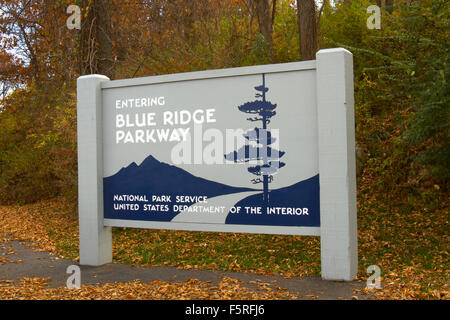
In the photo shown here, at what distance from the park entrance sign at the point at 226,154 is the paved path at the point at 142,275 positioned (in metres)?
0.28

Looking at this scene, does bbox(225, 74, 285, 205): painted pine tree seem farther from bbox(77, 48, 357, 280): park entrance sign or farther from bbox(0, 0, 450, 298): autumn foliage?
bbox(0, 0, 450, 298): autumn foliage

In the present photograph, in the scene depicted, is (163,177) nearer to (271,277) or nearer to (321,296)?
(271,277)

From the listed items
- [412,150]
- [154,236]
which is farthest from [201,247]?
[412,150]

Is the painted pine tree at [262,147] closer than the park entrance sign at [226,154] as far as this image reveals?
No

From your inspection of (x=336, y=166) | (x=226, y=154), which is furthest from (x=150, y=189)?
(x=336, y=166)

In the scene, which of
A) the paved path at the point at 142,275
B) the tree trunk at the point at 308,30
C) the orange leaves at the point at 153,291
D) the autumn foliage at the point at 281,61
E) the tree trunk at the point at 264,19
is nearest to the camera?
the orange leaves at the point at 153,291

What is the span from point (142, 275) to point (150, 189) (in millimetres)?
1362

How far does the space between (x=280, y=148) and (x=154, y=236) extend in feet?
16.6

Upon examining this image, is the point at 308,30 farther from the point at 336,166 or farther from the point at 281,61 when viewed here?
the point at 336,166

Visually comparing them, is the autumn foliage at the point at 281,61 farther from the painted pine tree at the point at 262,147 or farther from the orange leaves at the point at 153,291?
the painted pine tree at the point at 262,147

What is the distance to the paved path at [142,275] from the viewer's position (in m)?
6.22

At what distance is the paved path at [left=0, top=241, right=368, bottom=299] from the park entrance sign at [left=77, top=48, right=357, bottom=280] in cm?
28

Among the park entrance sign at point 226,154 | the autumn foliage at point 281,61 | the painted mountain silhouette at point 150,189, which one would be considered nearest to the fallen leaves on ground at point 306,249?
the autumn foliage at point 281,61

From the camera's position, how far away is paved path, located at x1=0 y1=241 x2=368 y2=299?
622 centimetres
